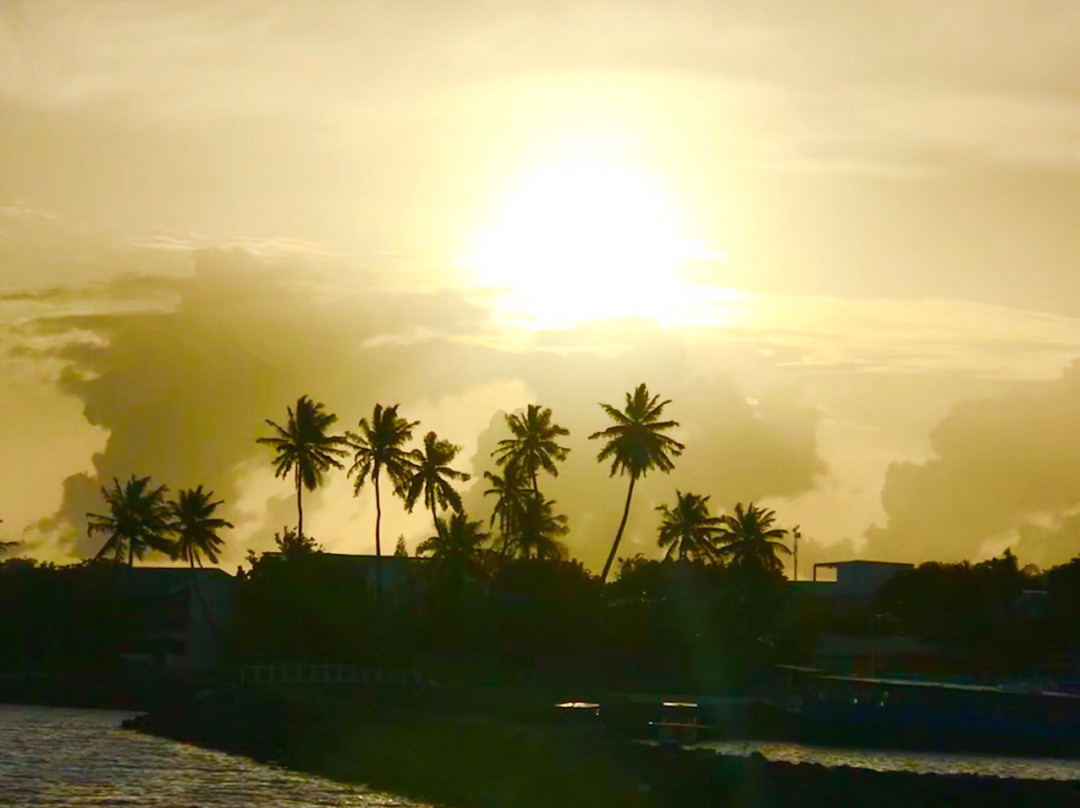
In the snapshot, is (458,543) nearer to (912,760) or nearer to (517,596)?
(517,596)

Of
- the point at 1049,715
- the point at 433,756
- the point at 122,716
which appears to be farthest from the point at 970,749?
the point at 122,716

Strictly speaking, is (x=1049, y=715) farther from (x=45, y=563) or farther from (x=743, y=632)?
(x=45, y=563)

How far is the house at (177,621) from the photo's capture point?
10950 centimetres

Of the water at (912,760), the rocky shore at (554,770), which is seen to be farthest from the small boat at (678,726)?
the rocky shore at (554,770)

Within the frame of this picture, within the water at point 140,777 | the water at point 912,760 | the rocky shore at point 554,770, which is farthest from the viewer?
the water at point 912,760

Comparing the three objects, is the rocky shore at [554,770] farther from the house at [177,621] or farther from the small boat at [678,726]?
the house at [177,621]

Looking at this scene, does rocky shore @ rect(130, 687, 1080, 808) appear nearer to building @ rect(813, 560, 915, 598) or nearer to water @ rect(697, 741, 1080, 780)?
water @ rect(697, 741, 1080, 780)

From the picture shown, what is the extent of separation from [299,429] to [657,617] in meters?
25.3

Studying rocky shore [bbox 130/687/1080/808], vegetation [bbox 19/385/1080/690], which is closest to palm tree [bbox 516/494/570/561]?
vegetation [bbox 19/385/1080/690]

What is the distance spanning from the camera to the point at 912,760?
69750 mm

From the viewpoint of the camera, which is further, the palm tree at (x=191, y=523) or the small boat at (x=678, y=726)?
the palm tree at (x=191, y=523)

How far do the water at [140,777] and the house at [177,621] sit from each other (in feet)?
116

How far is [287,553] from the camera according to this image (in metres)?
105

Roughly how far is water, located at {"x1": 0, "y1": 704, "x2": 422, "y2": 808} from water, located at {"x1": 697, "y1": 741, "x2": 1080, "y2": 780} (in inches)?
666
